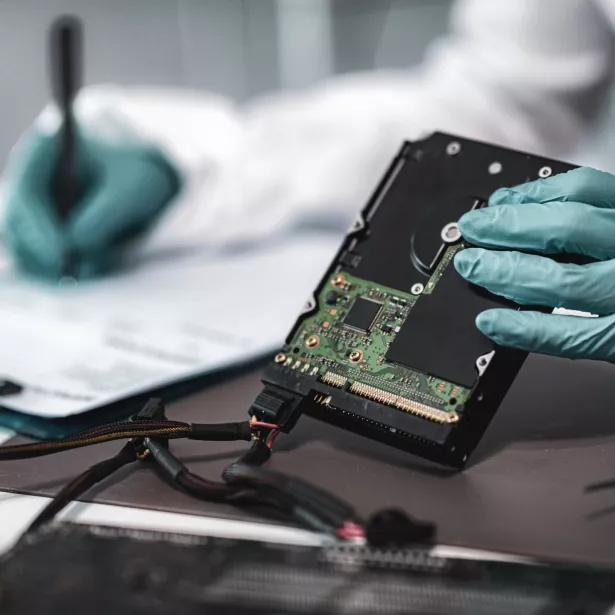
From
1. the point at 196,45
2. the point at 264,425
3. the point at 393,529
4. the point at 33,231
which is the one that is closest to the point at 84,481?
the point at 264,425

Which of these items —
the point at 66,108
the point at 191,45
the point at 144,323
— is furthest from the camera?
the point at 191,45

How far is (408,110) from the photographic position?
65.4 inches

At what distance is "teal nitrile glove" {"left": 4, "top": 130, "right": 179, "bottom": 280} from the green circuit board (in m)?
0.72

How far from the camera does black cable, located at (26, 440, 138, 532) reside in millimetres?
620

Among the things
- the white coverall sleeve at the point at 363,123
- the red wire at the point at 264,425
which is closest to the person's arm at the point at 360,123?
the white coverall sleeve at the point at 363,123

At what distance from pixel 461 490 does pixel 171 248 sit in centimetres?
101

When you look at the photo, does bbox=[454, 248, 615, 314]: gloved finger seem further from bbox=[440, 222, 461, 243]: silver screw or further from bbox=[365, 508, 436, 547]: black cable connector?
bbox=[365, 508, 436, 547]: black cable connector

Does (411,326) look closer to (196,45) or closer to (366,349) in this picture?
(366,349)

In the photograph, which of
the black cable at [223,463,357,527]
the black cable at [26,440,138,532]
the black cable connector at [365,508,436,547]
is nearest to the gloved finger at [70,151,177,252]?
the black cable at [26,440,138,532]

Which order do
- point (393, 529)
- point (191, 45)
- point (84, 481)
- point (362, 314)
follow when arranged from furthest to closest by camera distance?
1. point (191, 45)
2. point (362, 314)
3. point (84, 481)
4. point (393, 529)

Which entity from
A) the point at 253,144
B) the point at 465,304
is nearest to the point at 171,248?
the point at 253,144

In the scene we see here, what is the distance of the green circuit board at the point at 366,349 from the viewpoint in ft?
2.24

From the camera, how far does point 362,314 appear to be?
758 millimetres

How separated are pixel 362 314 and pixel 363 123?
98 cm
